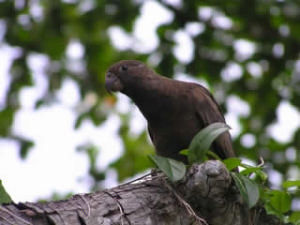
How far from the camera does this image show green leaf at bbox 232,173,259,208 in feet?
9.86

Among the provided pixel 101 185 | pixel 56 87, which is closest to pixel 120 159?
pixel 101 185

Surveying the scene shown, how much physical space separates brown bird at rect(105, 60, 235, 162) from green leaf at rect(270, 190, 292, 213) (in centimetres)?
119

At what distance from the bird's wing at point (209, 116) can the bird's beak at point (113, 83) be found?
57cm

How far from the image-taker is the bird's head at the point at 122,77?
15.6 feet

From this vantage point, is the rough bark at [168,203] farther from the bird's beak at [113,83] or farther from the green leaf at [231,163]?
the bird's beak at [113,83]

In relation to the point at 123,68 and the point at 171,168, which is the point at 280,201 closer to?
the point at 171,168

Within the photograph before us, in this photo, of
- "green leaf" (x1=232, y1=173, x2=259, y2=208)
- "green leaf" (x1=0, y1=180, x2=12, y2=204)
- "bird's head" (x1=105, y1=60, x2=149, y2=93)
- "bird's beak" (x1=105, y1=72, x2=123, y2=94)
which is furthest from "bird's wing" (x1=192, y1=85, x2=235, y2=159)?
"green leaf" (x1=0, y1=180, x2=12, y2=204)

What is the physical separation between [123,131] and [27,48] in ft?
5.28

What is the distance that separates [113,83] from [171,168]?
5.93 ft

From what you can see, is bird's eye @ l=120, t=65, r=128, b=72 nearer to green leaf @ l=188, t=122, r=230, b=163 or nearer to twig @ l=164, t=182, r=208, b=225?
green leaf @ l=188, t=122, r=230, b=163

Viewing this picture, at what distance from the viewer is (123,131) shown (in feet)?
26.1

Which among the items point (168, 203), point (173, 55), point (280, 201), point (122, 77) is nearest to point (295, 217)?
→ point (280, 201)

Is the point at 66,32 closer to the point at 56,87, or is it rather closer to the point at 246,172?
the point at 56,87

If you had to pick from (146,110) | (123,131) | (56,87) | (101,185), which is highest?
(146,110)
